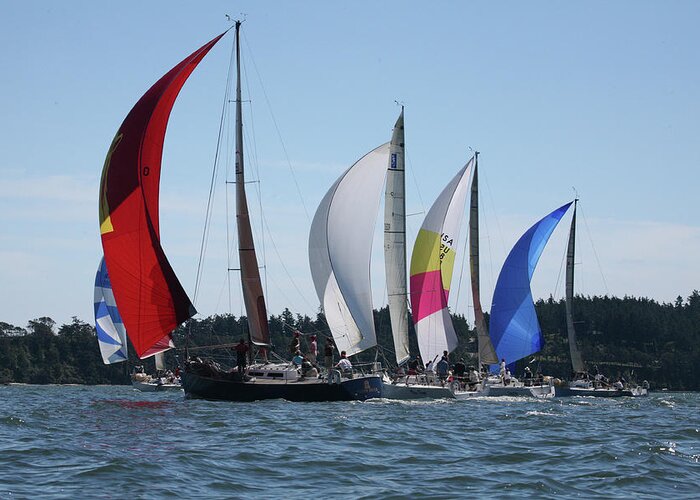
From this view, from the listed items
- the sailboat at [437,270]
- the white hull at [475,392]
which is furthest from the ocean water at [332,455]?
the sailboat at [437,270]

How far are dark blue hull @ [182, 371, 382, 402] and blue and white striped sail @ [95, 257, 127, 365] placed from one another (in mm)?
33979

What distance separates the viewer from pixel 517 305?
52750 millimetres

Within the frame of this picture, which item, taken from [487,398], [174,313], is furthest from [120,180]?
[487,398]

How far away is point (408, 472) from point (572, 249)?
44874mm

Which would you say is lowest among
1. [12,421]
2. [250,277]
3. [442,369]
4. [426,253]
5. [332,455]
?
[332,455]

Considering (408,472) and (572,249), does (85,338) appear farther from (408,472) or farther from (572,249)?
(408,472)

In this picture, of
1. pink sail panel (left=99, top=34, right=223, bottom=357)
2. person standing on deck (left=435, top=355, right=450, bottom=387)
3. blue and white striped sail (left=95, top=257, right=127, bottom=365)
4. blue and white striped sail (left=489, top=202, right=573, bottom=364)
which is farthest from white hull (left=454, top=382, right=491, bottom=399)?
blue and white striped sail (left=95, top=257, right=127, bottom=365)

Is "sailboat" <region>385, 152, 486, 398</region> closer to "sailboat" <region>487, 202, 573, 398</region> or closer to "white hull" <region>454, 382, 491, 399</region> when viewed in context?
"white hull" <region>454, 382, 491, 399</region>

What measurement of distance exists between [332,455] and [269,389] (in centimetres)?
1356

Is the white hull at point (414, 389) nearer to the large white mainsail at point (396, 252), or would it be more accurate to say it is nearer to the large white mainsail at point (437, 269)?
the large white mainsail at point (396, 252)

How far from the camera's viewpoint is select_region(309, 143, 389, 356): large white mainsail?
35.7 metres

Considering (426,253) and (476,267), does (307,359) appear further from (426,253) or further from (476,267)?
(476,267)

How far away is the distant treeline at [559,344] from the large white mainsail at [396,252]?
57.7 m

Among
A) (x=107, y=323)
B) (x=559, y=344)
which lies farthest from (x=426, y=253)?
(x=559, y=344)
